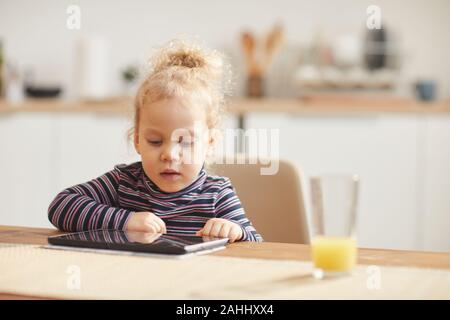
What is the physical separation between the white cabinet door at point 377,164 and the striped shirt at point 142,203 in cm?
198

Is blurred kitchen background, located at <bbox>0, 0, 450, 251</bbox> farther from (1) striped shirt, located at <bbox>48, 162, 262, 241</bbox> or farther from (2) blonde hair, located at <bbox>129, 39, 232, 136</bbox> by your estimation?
(1) striped shirt, located at <bbox>48, 162, 262, 241</bbox>

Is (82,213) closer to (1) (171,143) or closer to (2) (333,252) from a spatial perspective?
(1) (171,143)

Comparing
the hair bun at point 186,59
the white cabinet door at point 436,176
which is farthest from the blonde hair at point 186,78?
the white cabinet door at point 436,176

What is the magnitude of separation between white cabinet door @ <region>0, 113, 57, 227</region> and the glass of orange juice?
9.08ft

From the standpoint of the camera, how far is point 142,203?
4.99 feet

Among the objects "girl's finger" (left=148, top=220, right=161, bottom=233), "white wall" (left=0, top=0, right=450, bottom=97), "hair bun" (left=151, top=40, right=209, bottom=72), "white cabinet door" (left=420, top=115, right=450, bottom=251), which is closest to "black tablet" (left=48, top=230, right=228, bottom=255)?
"girl's finger" (left=148, top=220, right=161, bottom=233)

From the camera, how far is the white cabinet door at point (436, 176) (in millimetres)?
3488

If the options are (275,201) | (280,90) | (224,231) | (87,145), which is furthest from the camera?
(280,90)

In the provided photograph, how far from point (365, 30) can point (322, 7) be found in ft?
0.75

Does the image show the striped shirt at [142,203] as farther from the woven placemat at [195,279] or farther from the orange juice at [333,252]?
the orange juice at [333,252]

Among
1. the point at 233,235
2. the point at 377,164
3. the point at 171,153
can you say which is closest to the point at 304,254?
the point at 233,235

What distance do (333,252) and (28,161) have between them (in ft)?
9.29

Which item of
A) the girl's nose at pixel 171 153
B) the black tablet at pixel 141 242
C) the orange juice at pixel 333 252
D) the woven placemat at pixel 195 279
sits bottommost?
the woven placemat at pixel 195 279
